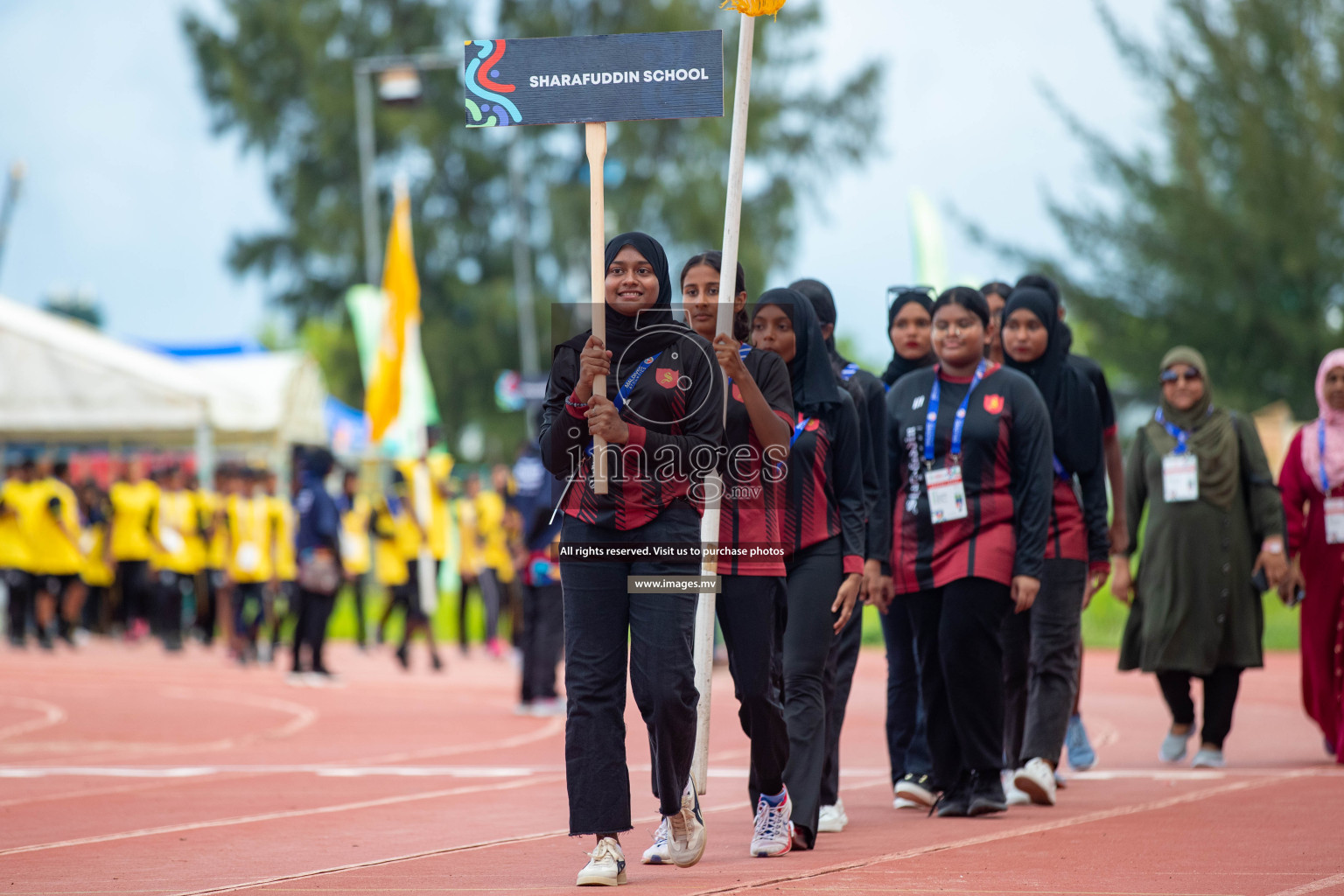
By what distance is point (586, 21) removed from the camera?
123ft

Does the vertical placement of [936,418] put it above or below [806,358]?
below

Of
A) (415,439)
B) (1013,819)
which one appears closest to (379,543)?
(415,439)

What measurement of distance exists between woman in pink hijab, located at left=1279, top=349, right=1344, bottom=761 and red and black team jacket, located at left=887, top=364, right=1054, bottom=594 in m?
2.91

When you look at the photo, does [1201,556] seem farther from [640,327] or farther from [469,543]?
[469,543]

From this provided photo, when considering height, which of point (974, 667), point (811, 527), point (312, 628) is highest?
point (811, 527)

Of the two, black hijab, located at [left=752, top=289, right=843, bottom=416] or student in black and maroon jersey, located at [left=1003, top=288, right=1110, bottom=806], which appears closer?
black hijab, located at [left=752, top=289, right=843, bottom=416]

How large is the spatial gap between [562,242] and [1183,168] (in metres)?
12.8

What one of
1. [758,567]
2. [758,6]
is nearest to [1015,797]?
[758,567]

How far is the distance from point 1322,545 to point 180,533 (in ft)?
52.0

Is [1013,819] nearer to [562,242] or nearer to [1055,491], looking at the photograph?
[1055,491]

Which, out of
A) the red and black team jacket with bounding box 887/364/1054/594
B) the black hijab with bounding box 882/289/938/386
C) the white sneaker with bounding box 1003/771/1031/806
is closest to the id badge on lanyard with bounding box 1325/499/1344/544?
the black hijab with bounding box 882/289/938/386

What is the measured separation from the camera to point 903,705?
7.86 m

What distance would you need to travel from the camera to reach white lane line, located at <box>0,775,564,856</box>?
21.8 feet

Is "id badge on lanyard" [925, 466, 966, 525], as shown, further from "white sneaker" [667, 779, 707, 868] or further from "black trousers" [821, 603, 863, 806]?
"white sneaker" [667, 779, 707, 868]
